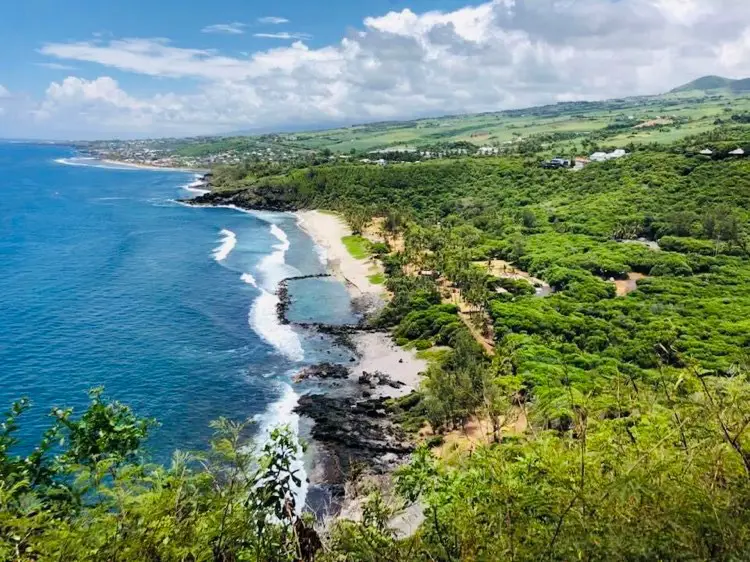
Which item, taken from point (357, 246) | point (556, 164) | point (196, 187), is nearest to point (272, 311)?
point (357, 246)

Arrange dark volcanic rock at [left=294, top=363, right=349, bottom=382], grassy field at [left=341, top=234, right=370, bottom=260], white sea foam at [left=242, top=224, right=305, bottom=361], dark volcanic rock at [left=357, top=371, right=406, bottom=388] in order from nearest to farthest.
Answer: dark volcanic rock at [left=357, top=371, right=406, bottom=388], dark volcanic rock at [left=294, top=363, right=349, bottom=382], white sea foam at [left=242, top=224, right=305, bottom=361], grassy field at [left=341, top=234, right=370, bottom=260]

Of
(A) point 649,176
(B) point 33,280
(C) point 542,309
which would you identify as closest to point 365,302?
(C) point 542,309

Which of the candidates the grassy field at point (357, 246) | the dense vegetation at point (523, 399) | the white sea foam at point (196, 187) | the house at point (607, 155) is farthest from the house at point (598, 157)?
the white sea foam at point (196, 187)

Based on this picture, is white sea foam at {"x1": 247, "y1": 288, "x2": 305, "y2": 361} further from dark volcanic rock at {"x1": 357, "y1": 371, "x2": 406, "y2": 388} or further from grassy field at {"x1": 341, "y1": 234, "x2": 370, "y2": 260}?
grassy field at {"x1": 341, "y1": 234, "x2": 370, "y2": 260}

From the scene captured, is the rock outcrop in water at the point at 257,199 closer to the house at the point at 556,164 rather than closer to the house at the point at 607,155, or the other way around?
the house at the point at 556,164

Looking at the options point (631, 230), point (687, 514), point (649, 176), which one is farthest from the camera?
point (649, 176)

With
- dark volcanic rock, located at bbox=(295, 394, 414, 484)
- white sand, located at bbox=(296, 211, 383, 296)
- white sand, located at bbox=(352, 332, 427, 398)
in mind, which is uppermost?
dark volcanic rock, located at bbox=(295, 394, 414, 484)

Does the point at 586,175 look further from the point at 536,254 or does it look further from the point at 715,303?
the point at 715,303

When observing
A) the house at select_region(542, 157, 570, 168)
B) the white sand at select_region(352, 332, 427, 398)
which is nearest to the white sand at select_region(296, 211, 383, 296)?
the white sand at select_region(352, 332, 427, 398)
